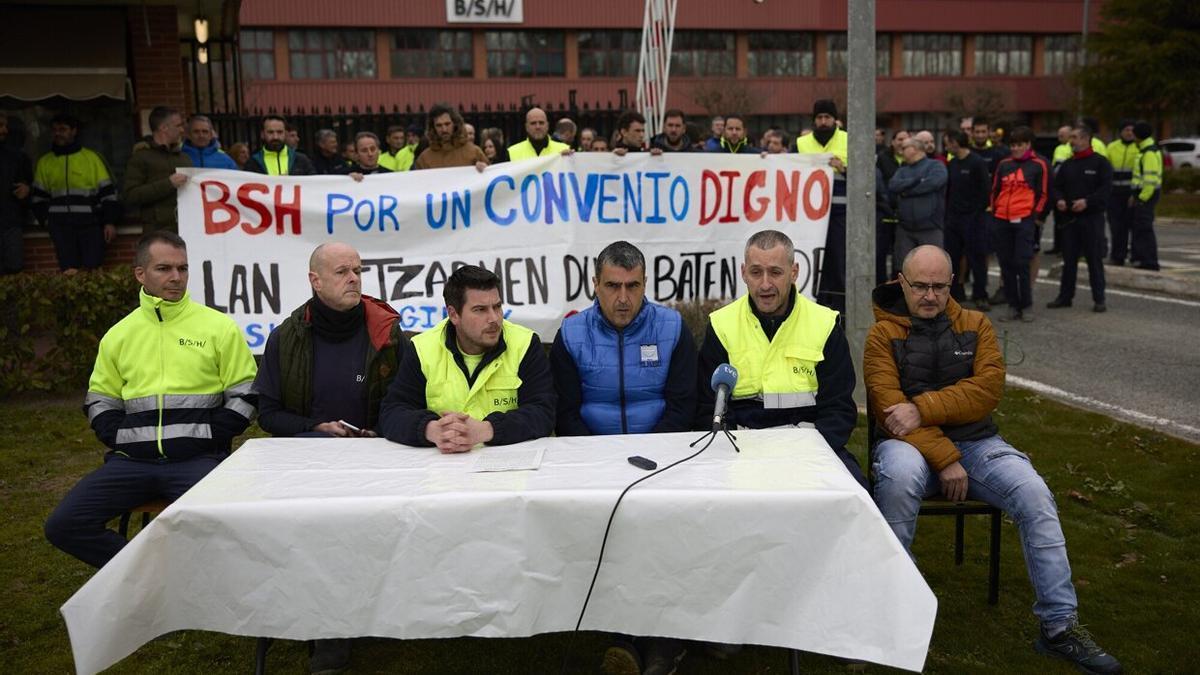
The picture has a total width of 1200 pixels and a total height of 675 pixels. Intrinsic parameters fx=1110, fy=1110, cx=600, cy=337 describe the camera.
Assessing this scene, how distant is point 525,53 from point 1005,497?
48.8 meters

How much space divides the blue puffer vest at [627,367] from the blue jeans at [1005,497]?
104 centimetres

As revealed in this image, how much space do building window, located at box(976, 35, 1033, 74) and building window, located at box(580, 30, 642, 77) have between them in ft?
62.9

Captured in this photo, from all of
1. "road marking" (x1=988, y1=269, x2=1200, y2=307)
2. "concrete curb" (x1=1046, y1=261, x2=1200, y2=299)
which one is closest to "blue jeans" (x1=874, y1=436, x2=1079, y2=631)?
"road marking" (x1=988, y1=269, x2=1200, y2=307)

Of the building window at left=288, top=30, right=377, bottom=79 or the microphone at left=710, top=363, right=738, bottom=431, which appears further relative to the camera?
the building window at left=288, top=30, right=377, bottom=79

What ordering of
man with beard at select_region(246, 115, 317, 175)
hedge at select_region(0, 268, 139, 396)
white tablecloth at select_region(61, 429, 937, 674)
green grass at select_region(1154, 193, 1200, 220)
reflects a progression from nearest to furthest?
1. white tablecloth at select_region(61, 429, 937, 674)
2. hedge at select_region(0, 268, 139, 396)
3. man with beard at select_region(246, 115, 317, 175)
4. green grass at select_region(1154, 193, 1200, 220)

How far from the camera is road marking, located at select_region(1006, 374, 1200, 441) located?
25.1 feet

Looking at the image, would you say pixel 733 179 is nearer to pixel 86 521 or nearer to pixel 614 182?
pixel 614 182

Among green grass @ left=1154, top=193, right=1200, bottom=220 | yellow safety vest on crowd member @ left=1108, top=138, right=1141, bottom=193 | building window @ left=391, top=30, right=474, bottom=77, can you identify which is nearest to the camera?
yellow safety vest on crowd member @ left=1108, top=138, right=1141, bottom=193

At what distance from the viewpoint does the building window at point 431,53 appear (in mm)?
49438

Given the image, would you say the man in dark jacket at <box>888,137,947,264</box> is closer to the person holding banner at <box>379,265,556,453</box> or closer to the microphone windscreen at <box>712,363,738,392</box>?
the person holding banner at <box>379,265,556,453</box>

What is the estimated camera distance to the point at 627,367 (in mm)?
5066

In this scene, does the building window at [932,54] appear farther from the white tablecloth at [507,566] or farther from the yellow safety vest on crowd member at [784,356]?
the white tablecloth at [507,566]

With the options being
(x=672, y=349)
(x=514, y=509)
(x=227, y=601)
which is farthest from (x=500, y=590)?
(x=672, y=349)

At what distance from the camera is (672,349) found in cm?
508
